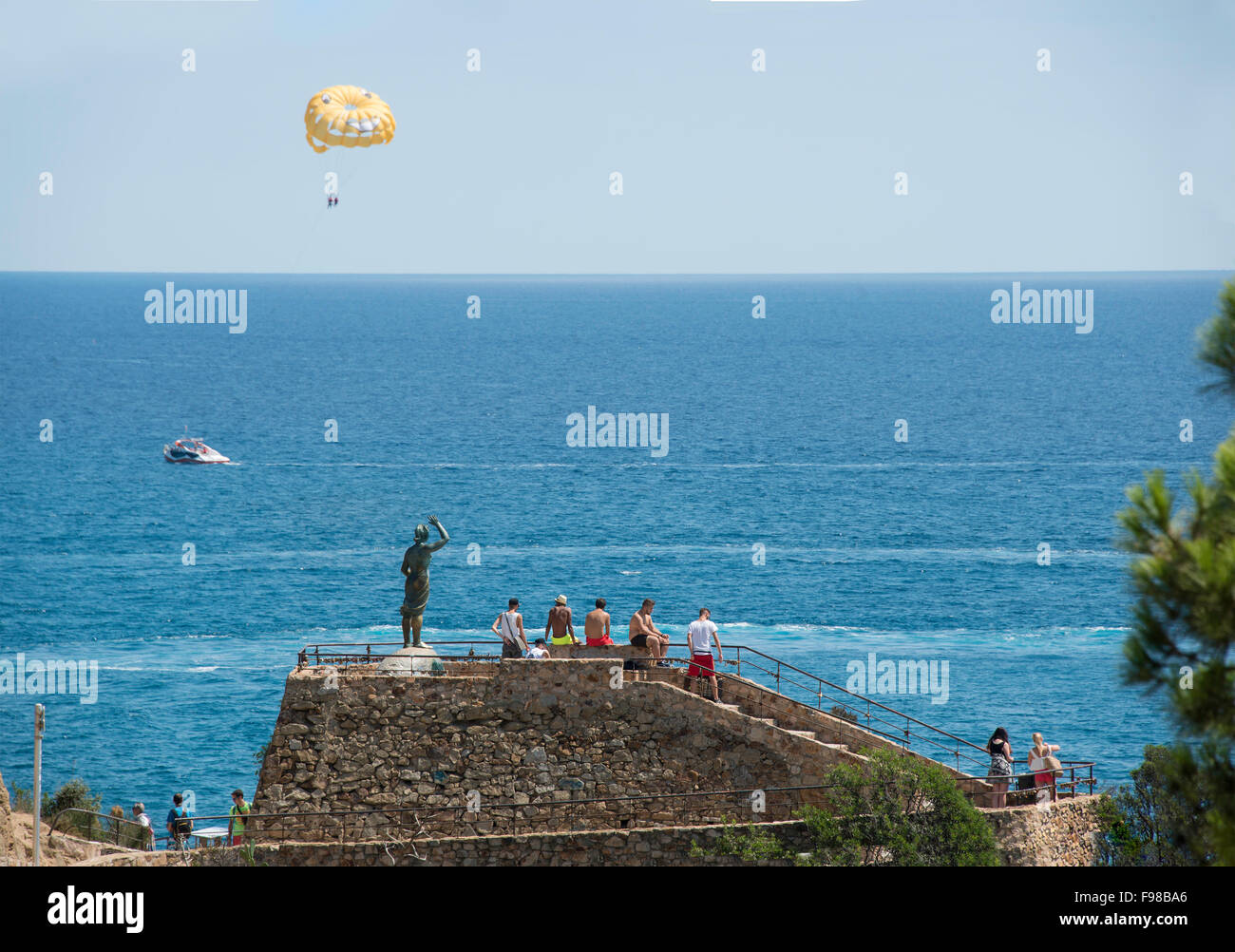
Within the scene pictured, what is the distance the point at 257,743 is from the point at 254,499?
4645 centimetres

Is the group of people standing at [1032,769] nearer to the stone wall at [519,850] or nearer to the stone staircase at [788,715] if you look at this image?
the stone staircase at [788,715]

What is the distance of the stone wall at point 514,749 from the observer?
2241cm

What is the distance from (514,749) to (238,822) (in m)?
4.35

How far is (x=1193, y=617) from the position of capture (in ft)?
34.9

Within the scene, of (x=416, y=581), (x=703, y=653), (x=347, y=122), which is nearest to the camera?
(x=703, y=653)

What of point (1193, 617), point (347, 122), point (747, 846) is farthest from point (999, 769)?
point (347, 122)

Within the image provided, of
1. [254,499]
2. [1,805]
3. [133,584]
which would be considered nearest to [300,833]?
[1,805]

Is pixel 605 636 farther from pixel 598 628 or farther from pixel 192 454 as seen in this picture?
pixel 192 454

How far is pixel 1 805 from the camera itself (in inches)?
910

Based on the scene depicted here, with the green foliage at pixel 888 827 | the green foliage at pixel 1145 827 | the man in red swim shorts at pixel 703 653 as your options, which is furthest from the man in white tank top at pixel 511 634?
the green foliage at pixel 1145 827

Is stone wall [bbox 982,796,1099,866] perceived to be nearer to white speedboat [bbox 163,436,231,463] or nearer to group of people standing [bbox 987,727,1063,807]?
group of people standing [bbox 987,727,1063,807]

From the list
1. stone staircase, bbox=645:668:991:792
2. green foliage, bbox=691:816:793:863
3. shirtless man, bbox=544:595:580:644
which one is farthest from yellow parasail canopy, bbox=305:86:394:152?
green foliage, bbox=691:816:793:863

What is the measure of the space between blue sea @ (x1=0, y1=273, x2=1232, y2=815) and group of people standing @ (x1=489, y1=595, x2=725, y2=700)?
7.30 m

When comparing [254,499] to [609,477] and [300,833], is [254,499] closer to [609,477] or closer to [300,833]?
[609,477]
